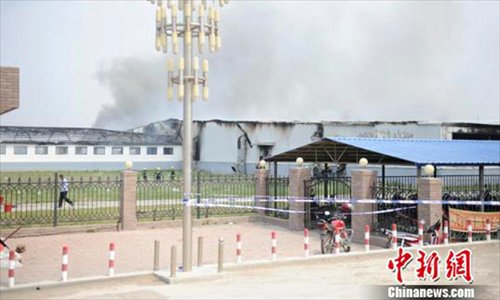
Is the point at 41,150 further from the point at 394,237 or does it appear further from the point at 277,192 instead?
the point at 394,237

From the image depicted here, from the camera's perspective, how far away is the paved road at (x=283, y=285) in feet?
31.8

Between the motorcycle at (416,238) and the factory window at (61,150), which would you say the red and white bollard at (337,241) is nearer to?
the motorcycle at (416,238)

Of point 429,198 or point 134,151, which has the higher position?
point 134,151

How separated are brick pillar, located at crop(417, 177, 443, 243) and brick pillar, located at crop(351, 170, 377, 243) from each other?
59.9 inches

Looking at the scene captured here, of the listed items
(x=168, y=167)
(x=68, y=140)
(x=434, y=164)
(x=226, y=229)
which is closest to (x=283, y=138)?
(x=168, y=167)

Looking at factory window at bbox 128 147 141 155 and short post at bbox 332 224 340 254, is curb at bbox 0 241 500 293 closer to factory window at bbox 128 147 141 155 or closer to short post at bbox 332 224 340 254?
short post at bbox 332 224 340 254

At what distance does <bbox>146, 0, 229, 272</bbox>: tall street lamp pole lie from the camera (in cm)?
1100

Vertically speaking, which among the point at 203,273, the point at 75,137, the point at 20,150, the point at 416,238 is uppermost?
the point at 75,137

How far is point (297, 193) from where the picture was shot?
19.0 meters

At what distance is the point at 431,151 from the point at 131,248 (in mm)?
10322

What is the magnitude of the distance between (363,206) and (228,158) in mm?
36817

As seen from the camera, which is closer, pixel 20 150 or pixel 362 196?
pixel 362 196

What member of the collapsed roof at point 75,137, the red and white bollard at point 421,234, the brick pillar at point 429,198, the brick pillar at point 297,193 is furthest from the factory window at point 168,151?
the red and white bollard at point 421,234

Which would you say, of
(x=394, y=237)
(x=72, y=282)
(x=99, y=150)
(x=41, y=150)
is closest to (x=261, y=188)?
(x=394, y=237)
